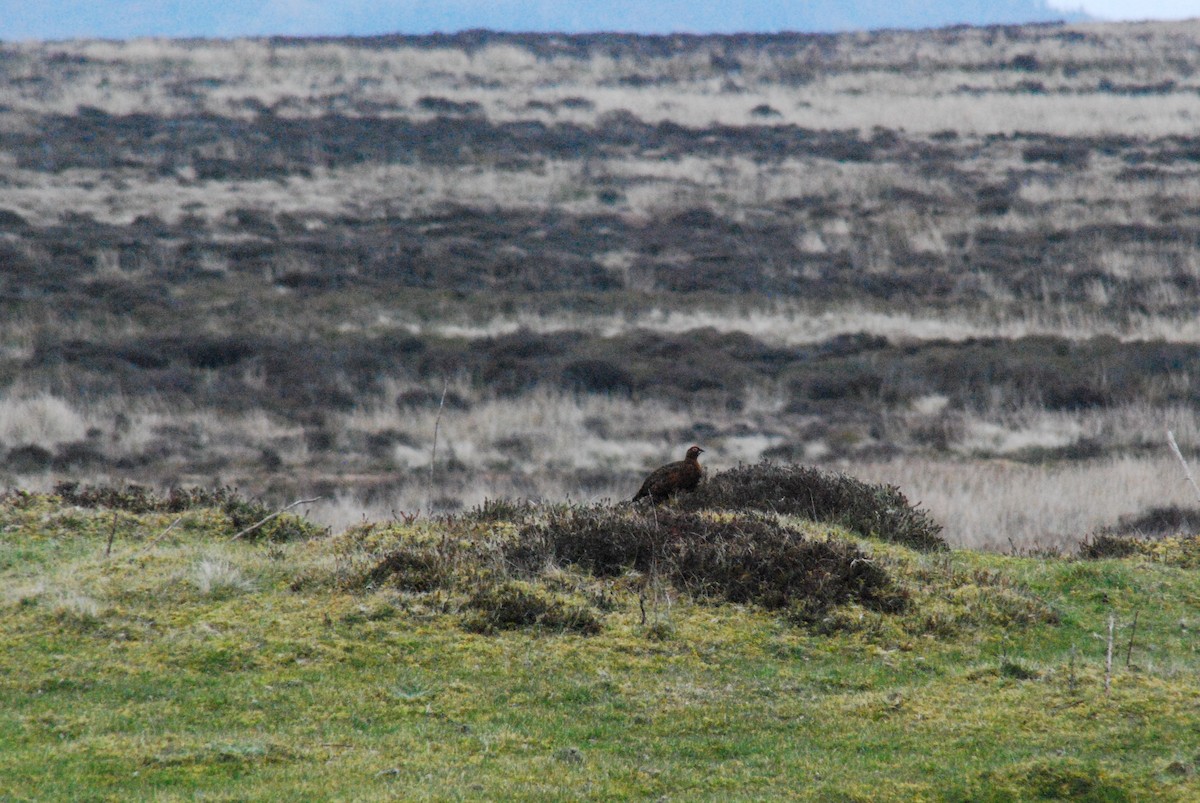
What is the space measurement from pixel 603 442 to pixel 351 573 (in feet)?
44.5

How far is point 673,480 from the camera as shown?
36.9 feet

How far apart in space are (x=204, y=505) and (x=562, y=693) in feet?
19.4

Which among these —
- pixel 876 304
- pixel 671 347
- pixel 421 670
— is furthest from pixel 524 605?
pixel 876 304

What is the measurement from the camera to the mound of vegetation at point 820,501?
38.1 feet

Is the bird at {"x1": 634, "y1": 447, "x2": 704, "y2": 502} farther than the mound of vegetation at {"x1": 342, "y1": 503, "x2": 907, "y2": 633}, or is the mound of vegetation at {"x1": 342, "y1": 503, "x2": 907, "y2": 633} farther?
the bird at {"x1": 634, "y1": 447, "x2": 704, "y2": 502}

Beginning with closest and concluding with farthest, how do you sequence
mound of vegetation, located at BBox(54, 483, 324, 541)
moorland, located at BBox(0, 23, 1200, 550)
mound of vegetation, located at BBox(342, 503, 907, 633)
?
mound of vegetation, located at BBox(342, 503, 907, 633) < mound of vegetation, located at BBox(54, 483, 324, 541) < moorland, located at BBox(0, 23, 1200, 550)

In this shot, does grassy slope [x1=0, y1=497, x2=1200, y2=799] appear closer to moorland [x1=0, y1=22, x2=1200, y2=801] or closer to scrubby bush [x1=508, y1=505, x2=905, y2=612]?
moorland [x1=0, y1=22, x2=1200, y2=801]

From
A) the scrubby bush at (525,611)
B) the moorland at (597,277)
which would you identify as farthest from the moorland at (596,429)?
the moorland at (597,277)

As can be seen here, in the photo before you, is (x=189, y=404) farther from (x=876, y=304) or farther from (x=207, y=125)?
(x=207, y=125)

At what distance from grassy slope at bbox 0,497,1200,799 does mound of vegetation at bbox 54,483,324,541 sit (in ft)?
4.69

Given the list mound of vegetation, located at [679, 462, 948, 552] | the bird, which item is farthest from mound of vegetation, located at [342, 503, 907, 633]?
mound of vegetation, located at [679, 462, 948, 552]

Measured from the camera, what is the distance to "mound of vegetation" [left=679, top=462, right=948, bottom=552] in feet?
38.1

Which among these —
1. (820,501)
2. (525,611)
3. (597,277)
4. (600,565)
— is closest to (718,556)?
(600,565)

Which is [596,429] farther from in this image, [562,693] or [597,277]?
[562,693]
